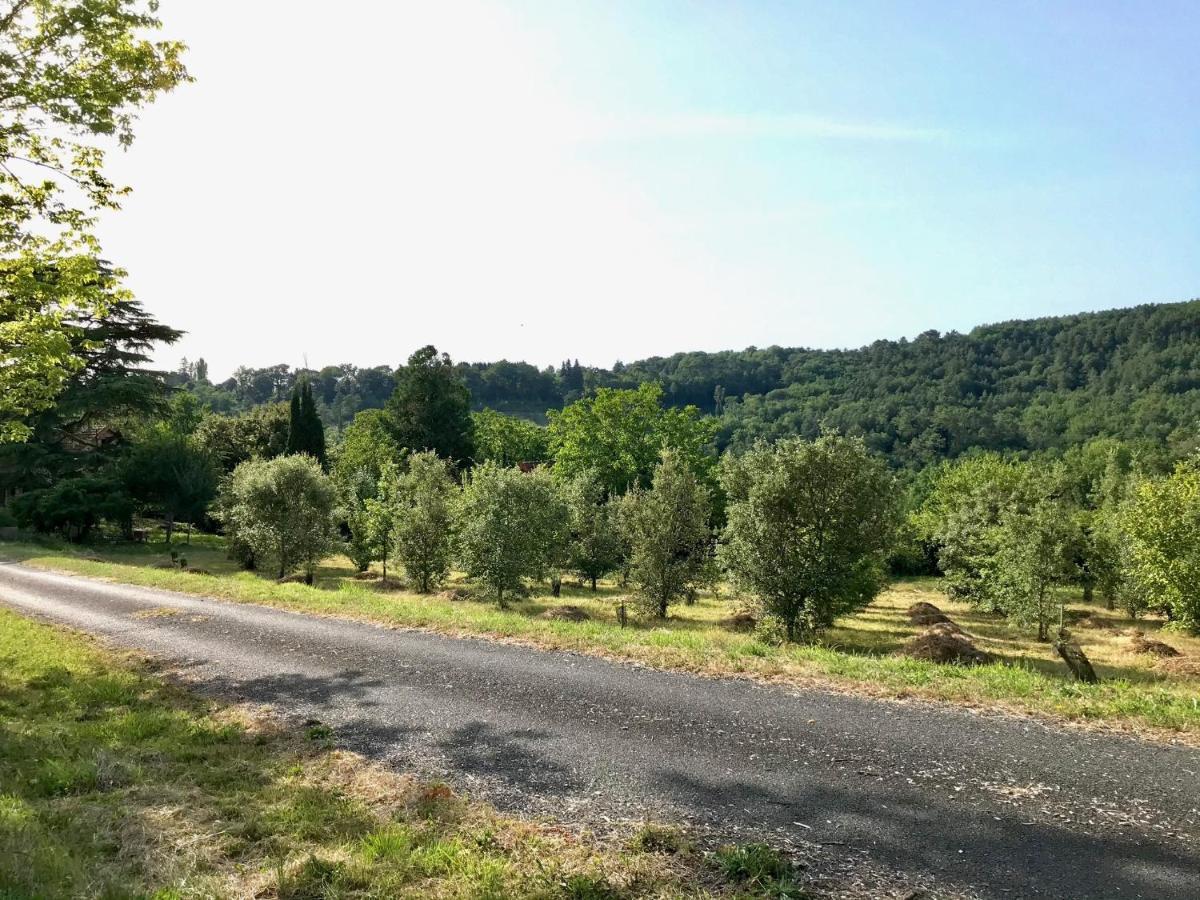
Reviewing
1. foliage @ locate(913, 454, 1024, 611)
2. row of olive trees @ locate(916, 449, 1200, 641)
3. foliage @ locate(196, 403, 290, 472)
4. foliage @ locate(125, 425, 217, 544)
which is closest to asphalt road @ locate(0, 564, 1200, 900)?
row of olive trees @ locate(916, 449, 1200, 641)

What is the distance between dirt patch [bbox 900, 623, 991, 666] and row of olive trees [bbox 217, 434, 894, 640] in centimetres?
229

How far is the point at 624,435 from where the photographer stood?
52.1 m

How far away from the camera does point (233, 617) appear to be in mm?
14516

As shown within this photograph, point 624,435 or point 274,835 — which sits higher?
point 624,435

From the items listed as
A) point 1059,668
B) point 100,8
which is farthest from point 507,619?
point 1059,668

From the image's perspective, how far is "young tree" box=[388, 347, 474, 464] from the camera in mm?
63062

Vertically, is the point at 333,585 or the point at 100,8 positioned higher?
the point at 100,8

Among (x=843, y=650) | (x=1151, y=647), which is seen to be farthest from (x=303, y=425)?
(x=1151, y=647)

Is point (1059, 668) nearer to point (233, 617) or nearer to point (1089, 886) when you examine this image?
point (1089, 886)

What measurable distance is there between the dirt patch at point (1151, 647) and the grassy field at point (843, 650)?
1.35 feet

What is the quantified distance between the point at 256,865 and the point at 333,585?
1005 inches

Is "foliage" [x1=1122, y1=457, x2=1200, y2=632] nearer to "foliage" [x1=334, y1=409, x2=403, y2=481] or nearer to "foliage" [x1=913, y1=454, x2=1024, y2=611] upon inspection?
"foliage" [x1=913, y1=454, x2=1024, y2=611]

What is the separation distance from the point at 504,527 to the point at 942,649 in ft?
45.9

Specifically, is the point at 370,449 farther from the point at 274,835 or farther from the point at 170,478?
the point at 274,835
